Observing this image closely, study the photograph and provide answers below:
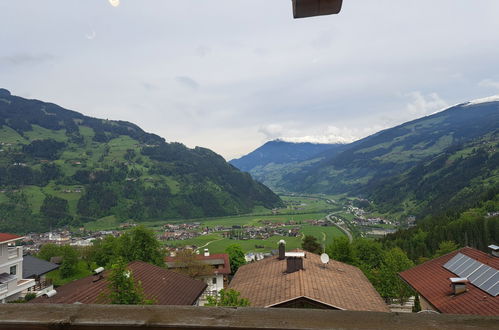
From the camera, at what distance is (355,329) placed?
6.23ft

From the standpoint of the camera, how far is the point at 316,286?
20.6 meters

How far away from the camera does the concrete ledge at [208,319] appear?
191cm

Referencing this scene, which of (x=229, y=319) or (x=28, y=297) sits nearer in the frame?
(x=229, y=319)

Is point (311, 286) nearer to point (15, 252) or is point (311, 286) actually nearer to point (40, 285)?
point (15, 252)

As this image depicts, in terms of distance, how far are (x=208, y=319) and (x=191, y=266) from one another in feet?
163

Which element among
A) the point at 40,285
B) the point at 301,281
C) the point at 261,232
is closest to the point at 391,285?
the point at 301,281

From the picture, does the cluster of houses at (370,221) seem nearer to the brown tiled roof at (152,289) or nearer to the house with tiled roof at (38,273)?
the house with tiled roof at (38,273)

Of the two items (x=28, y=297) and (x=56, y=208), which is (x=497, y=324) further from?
(x=56, y=208)

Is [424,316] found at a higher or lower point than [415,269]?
higher

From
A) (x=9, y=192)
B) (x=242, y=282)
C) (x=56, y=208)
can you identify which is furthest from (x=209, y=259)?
(x=9, y=192)

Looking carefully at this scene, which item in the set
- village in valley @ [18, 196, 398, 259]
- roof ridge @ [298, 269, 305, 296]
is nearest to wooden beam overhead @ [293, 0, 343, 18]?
roof ridge @ [298, 269, 305, 296]

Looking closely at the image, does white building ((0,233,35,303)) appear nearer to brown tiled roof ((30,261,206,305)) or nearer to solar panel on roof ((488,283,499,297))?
brown tiled roof ((30,261,206,305))

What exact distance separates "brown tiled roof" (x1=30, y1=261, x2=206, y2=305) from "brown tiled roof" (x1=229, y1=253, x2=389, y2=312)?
341cm

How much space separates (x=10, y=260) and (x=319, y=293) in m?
31.1
